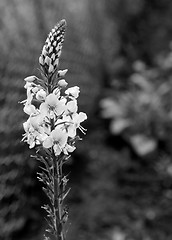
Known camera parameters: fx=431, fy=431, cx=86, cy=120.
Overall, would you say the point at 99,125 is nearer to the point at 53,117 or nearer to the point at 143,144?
the point at 143,144

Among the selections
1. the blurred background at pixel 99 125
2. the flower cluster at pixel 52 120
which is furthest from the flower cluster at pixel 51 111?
the blurred background at pixel 99 125

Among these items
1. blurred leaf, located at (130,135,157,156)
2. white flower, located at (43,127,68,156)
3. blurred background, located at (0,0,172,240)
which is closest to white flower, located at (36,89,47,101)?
white flower, located at (43,127,68,156)

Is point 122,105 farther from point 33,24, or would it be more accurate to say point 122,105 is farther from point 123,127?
point 33,24

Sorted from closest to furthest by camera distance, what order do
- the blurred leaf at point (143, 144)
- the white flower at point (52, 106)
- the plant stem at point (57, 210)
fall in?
the white flower at point (52, 106)
the plant stem at point (57, 210)
the blurred leaf at point (143, 144)

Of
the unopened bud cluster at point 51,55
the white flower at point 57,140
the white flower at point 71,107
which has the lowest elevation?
the white flower at point 57,140

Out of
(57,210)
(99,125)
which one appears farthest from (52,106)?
(99,125)

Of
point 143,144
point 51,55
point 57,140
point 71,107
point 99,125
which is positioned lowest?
point 57,140

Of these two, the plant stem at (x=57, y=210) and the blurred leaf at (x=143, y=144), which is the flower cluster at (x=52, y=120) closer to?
the plant stem at (x=57, y=210)

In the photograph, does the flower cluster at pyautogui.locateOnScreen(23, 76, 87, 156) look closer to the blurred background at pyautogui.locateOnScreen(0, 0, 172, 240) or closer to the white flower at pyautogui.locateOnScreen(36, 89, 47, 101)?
the white flower at pyautogui.locateOnScreen(36, 89, 47, 101)
